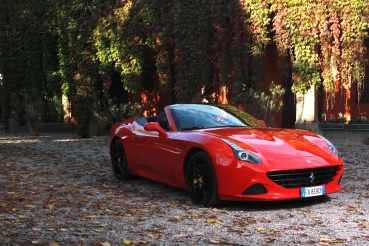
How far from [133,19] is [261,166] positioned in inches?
547

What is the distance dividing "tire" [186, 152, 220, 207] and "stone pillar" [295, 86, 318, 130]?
10.4 m

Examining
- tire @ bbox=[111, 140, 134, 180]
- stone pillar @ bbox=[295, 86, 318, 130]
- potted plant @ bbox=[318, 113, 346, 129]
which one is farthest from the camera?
stone pillar @ bbox=[295, 86, 318, 130]

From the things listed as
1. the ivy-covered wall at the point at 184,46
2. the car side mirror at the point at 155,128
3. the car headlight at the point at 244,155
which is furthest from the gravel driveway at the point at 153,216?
the ivy-covered wall at the point at 184,46

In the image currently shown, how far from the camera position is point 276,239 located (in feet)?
17.3

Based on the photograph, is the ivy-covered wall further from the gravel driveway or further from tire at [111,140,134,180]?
the gravel driveway

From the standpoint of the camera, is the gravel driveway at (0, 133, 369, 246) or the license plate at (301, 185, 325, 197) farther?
the license plate at (301, 185, 325, 197)

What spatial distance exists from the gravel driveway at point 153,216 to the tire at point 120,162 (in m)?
0.13

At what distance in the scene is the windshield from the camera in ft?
25.6

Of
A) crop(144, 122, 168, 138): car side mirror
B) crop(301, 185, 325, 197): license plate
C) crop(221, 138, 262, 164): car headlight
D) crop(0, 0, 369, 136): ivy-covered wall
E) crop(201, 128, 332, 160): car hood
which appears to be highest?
crop(0, 0, 369, 136): ivy-covered wall

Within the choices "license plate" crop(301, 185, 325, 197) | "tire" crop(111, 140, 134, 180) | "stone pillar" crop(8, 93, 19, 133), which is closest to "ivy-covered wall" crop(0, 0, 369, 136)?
"stone pillar" crop(8, 93, 19, 133)

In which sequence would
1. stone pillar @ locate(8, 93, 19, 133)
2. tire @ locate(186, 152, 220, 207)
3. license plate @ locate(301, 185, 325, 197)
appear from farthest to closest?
stone pillar @ locate(8, 93, 19, 133) → tire @ locate(186, 152, 220, 207) → license plate @ locate(301, 185, 325, 197)

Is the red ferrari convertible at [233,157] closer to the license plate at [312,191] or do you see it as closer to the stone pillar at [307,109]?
the license plate at [312,191]

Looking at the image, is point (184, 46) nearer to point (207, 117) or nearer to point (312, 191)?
point (207, 117)

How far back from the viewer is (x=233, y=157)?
6461 millimetres
